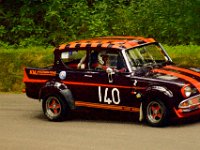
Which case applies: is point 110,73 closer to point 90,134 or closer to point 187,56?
point 90,134

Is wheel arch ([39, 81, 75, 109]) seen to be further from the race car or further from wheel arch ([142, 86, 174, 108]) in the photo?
wheel arch ([142, 86, 174, 108])

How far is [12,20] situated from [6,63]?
438 cm

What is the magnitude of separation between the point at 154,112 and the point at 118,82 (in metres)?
0.92

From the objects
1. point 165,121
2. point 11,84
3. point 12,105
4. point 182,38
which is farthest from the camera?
point 182,38

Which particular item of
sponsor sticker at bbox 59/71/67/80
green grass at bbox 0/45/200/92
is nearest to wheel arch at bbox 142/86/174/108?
sponsor sticker at bbox 59/71/67/80

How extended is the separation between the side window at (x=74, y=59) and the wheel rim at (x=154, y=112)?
177 cm

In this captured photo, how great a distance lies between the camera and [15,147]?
10305 mm

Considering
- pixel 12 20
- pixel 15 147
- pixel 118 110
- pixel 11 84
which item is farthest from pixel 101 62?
pixel 12 20

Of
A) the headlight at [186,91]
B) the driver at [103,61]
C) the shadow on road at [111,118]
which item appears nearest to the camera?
the headlight at [186,91]

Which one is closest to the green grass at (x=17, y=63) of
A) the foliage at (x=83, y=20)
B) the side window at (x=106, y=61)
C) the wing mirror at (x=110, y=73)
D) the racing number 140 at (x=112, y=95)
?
the foliage at (x=83, y=20)

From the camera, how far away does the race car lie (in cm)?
1116

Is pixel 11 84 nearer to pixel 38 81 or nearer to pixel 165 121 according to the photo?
pixel 38 81

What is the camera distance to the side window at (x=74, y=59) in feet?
41.0

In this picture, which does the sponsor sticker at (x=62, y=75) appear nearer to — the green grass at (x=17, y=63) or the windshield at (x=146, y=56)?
the windshield at (x=146, y=56)
